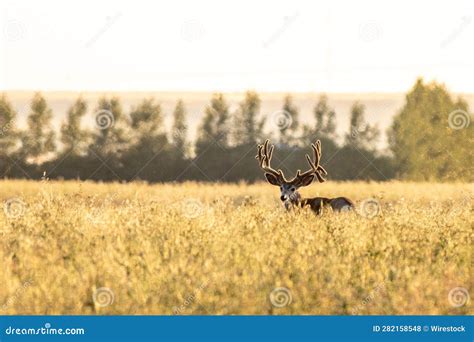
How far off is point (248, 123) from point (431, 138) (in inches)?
429

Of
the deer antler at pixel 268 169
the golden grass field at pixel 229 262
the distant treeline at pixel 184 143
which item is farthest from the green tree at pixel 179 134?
the golden grass field at pixel 229 262

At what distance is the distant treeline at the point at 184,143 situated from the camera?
147 feet

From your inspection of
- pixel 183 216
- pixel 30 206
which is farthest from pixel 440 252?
pixel 30 206

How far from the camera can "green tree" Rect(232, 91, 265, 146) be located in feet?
157

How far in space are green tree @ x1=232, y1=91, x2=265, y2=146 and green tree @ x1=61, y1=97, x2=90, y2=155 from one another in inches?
341

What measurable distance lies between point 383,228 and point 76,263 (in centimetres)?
354

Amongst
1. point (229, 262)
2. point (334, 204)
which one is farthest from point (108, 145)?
point (229, 262)

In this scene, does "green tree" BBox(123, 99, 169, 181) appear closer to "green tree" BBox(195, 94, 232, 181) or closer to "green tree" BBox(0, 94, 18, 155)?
"green tree" BBox(195, 94, 232, 181)

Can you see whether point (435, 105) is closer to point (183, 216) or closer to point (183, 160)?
point (183, 160)

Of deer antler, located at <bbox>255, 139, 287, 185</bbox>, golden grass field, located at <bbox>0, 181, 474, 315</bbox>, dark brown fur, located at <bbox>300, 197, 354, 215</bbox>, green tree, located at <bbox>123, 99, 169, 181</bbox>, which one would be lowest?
golden grass field, located at <bbox>0, 181, 474, 315</bbox>

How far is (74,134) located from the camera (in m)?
47.9

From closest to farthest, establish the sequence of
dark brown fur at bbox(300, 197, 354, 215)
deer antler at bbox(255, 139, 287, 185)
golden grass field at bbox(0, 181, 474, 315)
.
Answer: golden grass field at bbox(0, 181, 474, 315), dark brown fur at bbox(300, 197, 354, 215), deer antler at bbox(255, 139, 287, 185)

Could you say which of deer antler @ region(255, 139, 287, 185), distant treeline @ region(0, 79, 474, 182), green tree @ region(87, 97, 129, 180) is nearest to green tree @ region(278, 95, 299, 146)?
distant treeline @ region(0, 79, 474, 182)

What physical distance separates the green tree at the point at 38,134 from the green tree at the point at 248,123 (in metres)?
10.6
